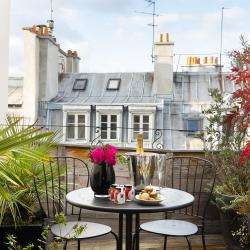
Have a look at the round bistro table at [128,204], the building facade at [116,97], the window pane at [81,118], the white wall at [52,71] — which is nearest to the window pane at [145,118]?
the building facade at [116,97]

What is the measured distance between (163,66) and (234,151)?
8261 millimetres

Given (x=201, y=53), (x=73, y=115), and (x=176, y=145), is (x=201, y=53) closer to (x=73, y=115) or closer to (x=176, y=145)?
(x=176, y=145)

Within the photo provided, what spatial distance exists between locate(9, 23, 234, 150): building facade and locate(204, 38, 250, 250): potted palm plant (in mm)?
7075

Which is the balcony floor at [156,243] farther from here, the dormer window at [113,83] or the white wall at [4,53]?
the dormer window at [113,83]

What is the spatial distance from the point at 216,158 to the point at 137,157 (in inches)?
46.6

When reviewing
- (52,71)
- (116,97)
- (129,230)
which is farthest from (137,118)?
(129,230)

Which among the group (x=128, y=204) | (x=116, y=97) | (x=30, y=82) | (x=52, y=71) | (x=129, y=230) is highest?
(x=52, y=71)

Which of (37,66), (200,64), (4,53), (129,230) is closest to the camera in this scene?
(129,230)

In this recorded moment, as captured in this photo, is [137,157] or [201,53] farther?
[201,53]

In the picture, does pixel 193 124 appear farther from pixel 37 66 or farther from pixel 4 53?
pixel 4 53

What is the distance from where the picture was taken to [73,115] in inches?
453

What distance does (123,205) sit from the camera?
2.14m

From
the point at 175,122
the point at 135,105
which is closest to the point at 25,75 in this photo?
the point at 135,105

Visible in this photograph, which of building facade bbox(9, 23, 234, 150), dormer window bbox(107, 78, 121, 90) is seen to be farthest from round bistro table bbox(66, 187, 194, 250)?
dormer window bbox(107, 78, 121, 90)
